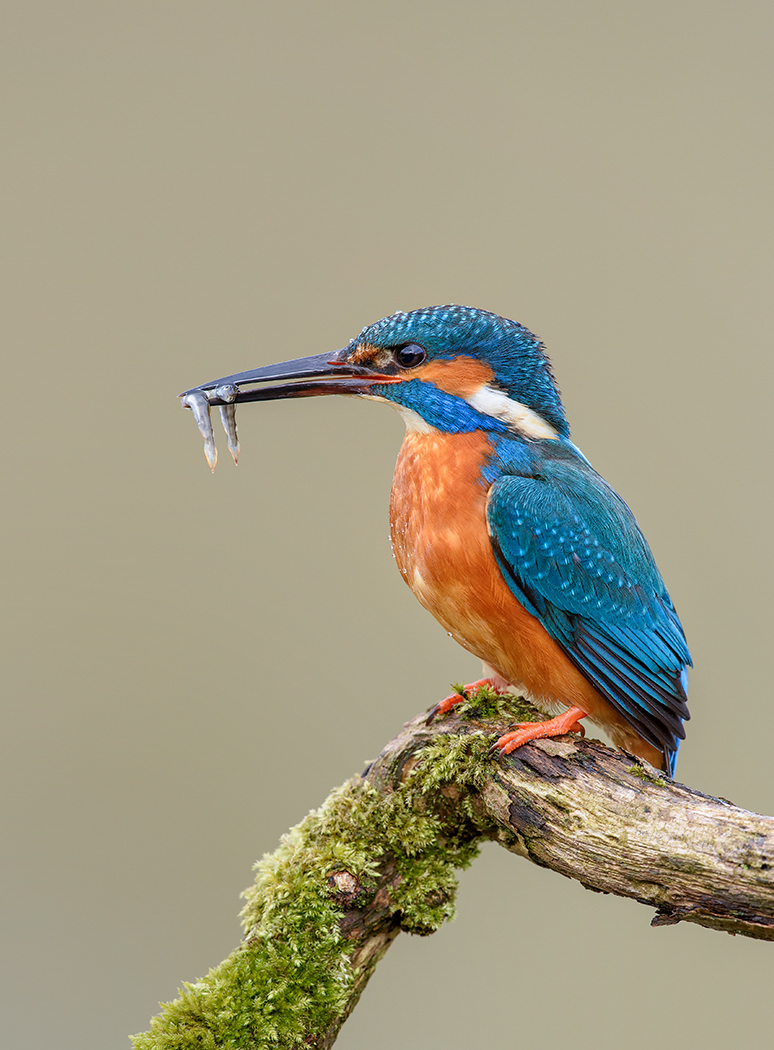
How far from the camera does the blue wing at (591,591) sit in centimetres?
274

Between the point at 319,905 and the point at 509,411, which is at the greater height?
the point at 509,411

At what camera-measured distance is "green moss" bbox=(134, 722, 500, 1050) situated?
2.28 meters

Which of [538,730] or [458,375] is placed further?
[458,375]

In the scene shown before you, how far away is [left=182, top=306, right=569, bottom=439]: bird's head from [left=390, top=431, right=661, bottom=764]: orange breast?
0.35ft

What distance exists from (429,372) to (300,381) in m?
0.41

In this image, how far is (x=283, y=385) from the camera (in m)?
2.97

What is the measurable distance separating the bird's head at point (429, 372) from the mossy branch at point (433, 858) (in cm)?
94

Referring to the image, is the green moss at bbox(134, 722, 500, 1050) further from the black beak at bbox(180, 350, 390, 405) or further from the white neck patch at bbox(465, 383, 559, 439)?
the black beak at bbox(180, 350, 390, 405)

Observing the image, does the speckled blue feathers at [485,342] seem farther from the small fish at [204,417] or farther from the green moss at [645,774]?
the green moss at [645,774]

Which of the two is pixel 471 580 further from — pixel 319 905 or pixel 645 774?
pixel 319 905

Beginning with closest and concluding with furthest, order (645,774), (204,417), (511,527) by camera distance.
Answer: (645,774) < (511,527) < (204,417)

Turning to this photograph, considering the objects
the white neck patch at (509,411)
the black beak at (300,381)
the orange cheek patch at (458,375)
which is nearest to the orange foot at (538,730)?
the white neck patch at (509,411)

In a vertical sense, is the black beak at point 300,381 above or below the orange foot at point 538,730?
above

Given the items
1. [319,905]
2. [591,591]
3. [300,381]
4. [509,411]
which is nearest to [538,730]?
[591,591]
